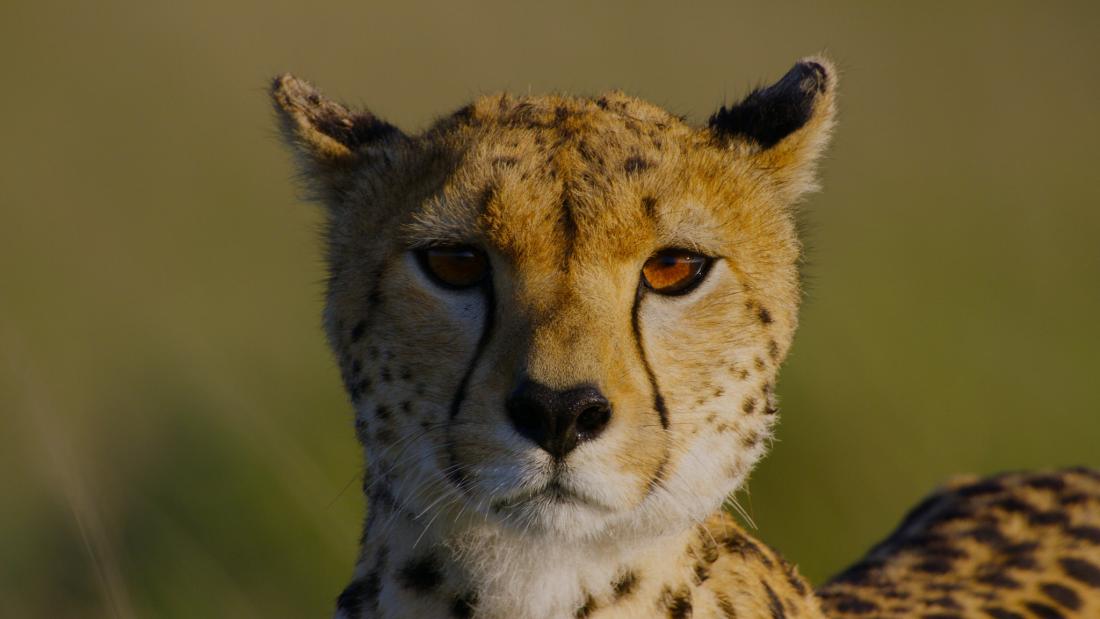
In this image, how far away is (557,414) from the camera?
6.02ft

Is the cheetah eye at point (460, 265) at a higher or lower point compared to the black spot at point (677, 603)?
higher

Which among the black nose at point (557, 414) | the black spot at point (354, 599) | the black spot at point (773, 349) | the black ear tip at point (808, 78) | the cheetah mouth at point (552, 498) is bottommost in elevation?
the black spot at point (354, 599)

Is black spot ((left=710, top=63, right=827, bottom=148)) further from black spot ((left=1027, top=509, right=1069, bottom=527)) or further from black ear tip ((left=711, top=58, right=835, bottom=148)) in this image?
black spot ((left=1027, top=509, right=1069, bottom=527))

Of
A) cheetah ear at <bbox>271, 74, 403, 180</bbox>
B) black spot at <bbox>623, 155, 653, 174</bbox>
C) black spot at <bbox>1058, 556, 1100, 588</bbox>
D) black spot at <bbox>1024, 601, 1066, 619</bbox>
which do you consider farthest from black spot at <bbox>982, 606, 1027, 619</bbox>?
cheetah ear at <bbox>271, 74, 403, 180</bbox>

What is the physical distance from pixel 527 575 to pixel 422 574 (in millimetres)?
141

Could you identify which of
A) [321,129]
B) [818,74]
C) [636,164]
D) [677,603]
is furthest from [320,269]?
[677,603]

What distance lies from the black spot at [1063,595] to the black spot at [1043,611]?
0.10 ft

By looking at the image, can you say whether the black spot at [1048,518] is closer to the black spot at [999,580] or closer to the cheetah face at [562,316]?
the black spot at [999,580]

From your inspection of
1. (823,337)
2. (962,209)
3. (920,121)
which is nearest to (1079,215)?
(962,209)

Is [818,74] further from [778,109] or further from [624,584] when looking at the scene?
[624,584]

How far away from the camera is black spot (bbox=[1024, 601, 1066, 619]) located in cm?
258

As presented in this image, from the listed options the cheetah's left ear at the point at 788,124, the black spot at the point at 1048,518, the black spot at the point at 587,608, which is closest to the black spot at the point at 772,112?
the cheetah's left ear at the point at 788,124

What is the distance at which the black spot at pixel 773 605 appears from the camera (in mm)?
2174

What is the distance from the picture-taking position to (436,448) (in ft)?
6.54
